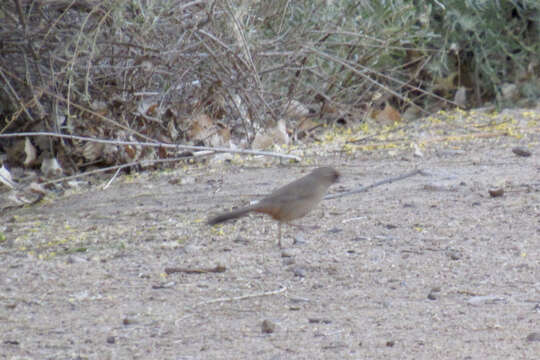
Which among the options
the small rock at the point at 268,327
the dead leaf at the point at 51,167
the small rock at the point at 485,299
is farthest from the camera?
the dead leaf at the point at 51,167

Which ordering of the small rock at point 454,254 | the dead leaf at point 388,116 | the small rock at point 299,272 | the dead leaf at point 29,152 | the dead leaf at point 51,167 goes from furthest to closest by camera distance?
the dead leaf at point 388,116 < the dead leaf at point 29,152 < the dead leaf at point 51,167 < the small rock at point 454,254 < the small rock at point 299,272

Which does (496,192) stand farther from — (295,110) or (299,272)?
(295,110)

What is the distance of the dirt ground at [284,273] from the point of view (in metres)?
2.29

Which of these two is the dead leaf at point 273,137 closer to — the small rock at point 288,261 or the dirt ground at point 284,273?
the dirt ground at point 284,273

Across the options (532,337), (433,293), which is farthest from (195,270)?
(532,337)

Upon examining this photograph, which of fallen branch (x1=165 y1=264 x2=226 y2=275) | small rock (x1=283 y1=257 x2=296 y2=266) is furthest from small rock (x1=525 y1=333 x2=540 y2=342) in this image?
fallen branch (x1=165 y1=264 x2=226 y2=275)

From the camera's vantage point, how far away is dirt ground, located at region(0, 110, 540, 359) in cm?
229

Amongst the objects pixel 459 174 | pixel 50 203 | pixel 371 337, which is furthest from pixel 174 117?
pixel 371 337

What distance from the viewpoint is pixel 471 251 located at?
10.2 ft

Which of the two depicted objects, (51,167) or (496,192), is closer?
(496,192)

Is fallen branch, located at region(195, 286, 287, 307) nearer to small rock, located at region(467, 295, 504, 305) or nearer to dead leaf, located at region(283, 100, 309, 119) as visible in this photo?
small rock, located at region(467, 295, 504, 305)

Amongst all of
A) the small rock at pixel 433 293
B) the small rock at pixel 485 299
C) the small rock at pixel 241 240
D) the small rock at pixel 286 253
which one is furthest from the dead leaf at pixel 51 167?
the small rock at pixel 485 299

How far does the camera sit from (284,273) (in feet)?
9.70

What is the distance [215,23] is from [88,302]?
2.41 meters
